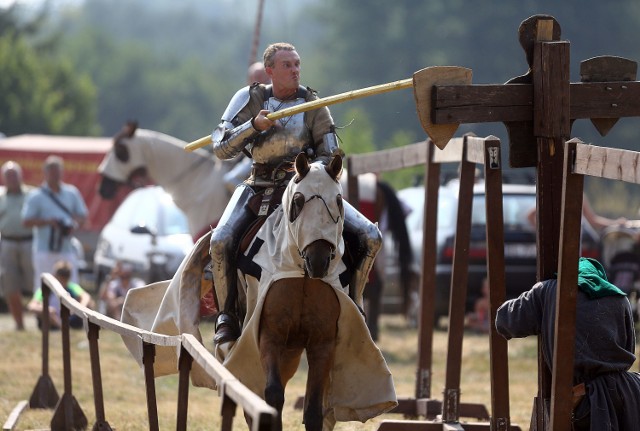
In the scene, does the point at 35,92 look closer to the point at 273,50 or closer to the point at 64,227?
the point at 64,227

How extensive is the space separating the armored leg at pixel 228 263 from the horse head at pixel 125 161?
810 centimetres

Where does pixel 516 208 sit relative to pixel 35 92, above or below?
below

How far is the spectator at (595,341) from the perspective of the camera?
6.80 meters

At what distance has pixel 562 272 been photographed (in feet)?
22.3

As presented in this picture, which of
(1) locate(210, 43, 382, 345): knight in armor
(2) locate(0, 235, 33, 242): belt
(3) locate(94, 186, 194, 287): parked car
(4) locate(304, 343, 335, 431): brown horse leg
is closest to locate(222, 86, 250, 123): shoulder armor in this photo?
(1) locate(210, 43, 382, 345): knight in armor

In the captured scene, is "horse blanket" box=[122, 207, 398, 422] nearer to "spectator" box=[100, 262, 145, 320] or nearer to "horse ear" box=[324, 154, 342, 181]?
"horse ear" box=[324, 154, 342, 181]

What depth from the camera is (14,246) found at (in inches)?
733

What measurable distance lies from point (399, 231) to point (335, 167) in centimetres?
934

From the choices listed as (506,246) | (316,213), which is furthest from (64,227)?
(316,213)

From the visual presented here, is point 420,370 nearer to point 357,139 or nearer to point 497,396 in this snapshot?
point 497,396

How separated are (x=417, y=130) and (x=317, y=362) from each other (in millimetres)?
45885

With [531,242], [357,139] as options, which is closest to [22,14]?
[357,139]

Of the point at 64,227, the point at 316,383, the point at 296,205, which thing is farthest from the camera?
the point at 64,227

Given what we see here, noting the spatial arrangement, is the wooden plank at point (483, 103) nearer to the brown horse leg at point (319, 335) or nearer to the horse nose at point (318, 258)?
the horse nose at point (318, 258)
